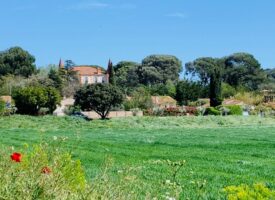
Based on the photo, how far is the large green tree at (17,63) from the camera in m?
109

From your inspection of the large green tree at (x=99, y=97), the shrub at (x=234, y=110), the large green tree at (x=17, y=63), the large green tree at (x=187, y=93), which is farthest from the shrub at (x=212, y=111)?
the large green tree at (x=17, y=63)

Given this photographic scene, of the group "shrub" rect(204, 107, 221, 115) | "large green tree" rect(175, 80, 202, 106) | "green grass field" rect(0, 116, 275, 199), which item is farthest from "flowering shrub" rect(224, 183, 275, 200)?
"large green tree" rect(175, 80, 202, 106)

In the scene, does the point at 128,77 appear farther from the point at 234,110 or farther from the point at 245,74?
the point at 234,110

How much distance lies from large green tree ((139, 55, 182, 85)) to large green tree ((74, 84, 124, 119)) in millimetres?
66229

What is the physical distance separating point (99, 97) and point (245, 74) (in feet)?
251

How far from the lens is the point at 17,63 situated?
11094 cm

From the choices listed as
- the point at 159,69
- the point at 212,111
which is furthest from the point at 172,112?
the point at 159,69

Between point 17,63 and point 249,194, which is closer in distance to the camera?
point 249,194

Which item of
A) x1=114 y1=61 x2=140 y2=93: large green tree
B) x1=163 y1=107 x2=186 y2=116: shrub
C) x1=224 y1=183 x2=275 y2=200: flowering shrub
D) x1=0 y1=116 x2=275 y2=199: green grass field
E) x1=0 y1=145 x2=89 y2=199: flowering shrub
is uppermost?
x1=114 y1=61 x2=140 y2=93: large green tree

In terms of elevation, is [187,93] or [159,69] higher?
[159,69]

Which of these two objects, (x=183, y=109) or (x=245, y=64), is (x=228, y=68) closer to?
(x=245, y=64)

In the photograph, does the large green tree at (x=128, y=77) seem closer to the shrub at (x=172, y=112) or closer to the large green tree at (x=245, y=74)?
the large green tree at (x=245, y=74)

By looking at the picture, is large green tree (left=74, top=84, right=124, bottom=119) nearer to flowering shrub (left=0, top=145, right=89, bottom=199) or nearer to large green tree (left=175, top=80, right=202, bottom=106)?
large green tree (left=175, top=80, right=202, bottom=106)

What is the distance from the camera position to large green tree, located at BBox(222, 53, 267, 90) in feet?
397
